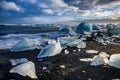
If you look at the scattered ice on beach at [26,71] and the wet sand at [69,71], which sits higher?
the scattered ice on beach at [26,71]

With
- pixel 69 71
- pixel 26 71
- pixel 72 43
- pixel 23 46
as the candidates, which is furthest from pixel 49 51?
pixel 72 43

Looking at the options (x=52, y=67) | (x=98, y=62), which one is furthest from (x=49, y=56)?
(x=98, y=62)

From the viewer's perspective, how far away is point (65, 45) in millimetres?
5984

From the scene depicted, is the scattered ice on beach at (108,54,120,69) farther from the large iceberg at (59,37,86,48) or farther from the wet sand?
the large iceberg at (59,37,86,48)

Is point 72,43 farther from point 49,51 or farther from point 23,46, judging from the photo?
point 49,51

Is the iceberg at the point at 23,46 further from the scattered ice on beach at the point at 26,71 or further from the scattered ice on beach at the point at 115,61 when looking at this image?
the scattered ice on beach at the point at 115,61

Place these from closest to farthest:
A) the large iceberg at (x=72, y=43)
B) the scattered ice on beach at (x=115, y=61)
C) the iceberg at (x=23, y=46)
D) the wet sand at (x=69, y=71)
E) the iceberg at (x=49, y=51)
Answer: the wet sand at (x=69, y=71), the scattered ice on beach at (x=115, y=61), the iceberg at (x=49, y=51), the iceberg at (x=23, y=46), the large iceberg at (x=72, y=43)

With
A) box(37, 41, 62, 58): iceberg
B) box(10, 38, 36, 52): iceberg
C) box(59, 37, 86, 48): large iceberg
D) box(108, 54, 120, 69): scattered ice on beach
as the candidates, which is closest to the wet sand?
box(108, 54, 120, 69): scattered ice on beach

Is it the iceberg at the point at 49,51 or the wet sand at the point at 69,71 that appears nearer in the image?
the wet sand at the point at 69,71

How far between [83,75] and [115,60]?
68cm

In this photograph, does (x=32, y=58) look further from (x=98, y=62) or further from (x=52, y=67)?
(x=98, y=62)

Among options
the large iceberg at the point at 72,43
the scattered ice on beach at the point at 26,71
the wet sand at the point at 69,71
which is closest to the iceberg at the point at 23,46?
the large iceberg at the point at 72,43

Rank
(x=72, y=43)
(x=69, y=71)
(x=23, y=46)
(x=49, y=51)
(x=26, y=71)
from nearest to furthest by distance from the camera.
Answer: (x=26, y=71) < (x=69, y=71) < (x=49, y=51) < (x=23, y=46) < (x=72, y=43)

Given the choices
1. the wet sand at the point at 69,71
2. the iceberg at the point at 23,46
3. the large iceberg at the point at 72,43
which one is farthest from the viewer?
the large iceberg at the point at 72,43
